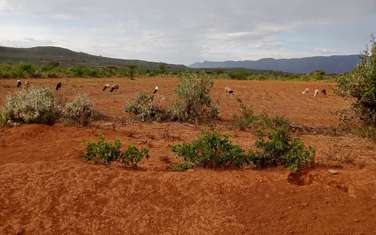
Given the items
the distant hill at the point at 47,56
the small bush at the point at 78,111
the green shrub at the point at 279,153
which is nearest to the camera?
the green shrub at the point at 279,153

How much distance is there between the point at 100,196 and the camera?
5730 millimetres

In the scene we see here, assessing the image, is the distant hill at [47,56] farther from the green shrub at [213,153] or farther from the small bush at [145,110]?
the green shrub at [213,153]

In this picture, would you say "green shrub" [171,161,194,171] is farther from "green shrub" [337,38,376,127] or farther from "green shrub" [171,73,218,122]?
"green shrub" [171,73,218,122]

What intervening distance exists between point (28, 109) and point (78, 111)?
5.24ft

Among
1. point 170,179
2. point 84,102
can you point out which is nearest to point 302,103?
point 84,102

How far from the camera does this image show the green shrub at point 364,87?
33.8ft

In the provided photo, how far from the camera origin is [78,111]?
12.0 meters

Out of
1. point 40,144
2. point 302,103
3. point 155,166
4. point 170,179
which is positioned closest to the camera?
point 170,179

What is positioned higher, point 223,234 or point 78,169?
point 78,169

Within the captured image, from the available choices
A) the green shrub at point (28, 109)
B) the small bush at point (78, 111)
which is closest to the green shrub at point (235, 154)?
the green shrub at point (28, 109)

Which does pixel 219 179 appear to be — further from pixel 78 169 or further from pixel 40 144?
pixel 40 144

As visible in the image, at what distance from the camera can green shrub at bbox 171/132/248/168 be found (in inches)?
269

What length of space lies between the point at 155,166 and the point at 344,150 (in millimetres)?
4063

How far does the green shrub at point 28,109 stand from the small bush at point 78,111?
0.78m
